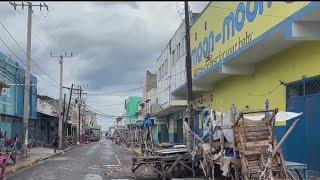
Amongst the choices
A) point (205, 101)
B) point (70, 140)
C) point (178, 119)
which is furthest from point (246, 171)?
point (70, 140)

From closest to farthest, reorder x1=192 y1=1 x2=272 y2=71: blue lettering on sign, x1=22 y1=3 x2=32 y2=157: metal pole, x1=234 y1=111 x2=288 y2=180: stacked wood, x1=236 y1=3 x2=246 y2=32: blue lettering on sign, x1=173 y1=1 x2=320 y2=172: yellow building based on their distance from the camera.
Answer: x1=234 y1=111 x2=288 y2=180: stacked wood < x1=173 y1=1 x2=320 y2=172: yellow building < x1=192 y1=1 x2=272 y2=71: blue lettering on sign < x1=236 y1=3 x2=246 y2=32: blue lettering on sign < x1=22 y1=3 x2=32 y2=157: metal pole

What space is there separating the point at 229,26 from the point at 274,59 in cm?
378

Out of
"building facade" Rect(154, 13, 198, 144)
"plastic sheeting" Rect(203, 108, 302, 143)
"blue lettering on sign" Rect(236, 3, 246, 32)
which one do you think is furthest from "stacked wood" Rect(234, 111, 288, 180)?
"building facade" Rect(154, 13, 198, 144)

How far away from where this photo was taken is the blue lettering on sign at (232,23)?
63.1ft

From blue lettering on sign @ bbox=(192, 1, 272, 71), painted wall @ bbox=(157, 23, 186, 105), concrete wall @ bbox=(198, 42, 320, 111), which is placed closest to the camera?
concrete wall @ bbox=(198, 42, 320, 111)

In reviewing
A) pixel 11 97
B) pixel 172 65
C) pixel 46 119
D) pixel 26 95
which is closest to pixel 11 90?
pixel 11 97

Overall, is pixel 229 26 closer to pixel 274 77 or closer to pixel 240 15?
pixel 240 15

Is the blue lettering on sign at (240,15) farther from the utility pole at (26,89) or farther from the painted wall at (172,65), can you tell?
the utility pole at (26,89)

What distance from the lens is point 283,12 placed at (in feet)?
53.2

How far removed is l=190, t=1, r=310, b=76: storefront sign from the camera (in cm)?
1712

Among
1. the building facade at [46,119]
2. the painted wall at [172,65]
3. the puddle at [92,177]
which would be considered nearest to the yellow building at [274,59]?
the puddle at [92,177]

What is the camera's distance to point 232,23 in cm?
2244

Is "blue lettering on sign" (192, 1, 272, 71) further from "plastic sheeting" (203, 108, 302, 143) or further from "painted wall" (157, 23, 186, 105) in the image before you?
"painted wall" (157, 23, 186, 105)

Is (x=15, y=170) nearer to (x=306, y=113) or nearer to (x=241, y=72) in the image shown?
(x=241, y=72)
